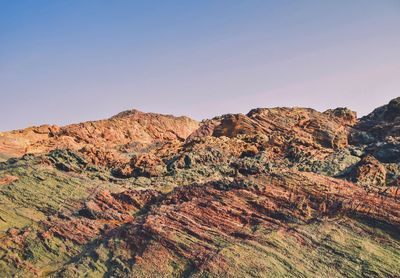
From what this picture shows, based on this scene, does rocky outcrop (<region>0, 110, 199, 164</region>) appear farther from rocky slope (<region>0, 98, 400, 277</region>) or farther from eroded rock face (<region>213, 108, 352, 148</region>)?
rocky slope (<region>0, 98, 400, 277</region>)

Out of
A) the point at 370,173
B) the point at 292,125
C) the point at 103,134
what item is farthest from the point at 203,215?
the point at 103,134

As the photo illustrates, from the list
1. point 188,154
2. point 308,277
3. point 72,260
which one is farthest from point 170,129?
point 308,277

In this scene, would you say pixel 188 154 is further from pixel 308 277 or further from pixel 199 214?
pixel 308 277

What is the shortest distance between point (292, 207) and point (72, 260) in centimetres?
1256

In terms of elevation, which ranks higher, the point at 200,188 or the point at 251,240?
the point at 200,188

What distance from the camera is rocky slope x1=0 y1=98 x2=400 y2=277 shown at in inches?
896

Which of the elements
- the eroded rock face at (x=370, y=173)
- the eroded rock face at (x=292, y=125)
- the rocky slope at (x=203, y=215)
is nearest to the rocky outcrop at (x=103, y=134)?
the eroded rock face at (x=292, y=125)

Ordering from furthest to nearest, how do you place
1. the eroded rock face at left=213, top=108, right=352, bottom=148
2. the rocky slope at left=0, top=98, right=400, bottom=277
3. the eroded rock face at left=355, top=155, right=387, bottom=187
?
the eroded rock face at left=213, top=108, right=352, bottom=148
the eroded rock face at left=355, top=155, right=387, bottom=187
the rocky slope at left=0, top=98, right=400, bottom=277

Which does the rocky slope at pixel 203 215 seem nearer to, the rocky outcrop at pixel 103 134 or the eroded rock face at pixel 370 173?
the eroded rock face at pixel 370 173

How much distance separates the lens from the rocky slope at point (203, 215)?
896 inches

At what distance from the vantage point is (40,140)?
66.6 meters

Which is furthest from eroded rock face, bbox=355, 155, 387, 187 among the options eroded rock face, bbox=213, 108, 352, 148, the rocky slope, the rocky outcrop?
the rocky outcrop

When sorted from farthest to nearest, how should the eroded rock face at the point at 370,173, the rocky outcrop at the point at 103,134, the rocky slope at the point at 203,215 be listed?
the rocky outcrop at the point at 103,134, the eroded rock face at the point at 370,173, the rocky slope at the point at 203,215

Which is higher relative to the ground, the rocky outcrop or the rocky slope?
the rocky outcrop
